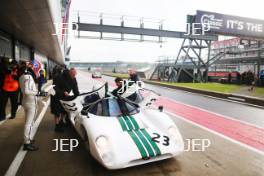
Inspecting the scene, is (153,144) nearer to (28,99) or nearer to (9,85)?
(28,99)

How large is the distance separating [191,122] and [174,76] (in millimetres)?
17587

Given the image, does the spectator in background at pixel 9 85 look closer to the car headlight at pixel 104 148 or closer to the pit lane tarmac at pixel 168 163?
the pit lane tarmac at pixel 168 163

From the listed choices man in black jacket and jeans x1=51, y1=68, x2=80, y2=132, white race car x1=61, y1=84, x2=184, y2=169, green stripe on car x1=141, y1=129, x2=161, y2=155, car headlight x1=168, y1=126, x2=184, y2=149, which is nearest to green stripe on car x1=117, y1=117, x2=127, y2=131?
white race car x1=61, y1=84, x2=184, y2=169

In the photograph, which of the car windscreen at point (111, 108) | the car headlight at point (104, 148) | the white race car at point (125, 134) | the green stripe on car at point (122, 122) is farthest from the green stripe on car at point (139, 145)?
the car windscreen at point (111, 108)

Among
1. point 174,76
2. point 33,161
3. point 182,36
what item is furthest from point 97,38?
point 33,161

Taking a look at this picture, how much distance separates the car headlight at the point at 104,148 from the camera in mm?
3002

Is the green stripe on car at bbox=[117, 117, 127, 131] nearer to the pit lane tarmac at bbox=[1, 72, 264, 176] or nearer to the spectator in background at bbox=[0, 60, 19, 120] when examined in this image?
the pit lane tarmac at bbox=[1, 72, 264, 176]

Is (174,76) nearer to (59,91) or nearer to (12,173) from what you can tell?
(59,91)

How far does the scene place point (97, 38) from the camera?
17.3m

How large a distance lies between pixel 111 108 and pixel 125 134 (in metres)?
0.73

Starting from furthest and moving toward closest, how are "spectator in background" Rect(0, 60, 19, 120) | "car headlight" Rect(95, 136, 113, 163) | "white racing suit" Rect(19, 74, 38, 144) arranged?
"spectator in background" Rect(0, 60, 19, 120), "white racing suit" Rect(19, 74, 38, 144), "car headlight" Rect(95, 136, 113, 163)

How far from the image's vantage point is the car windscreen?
395cm

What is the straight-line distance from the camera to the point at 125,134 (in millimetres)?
3445

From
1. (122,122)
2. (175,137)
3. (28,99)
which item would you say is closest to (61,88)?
(28,99)
